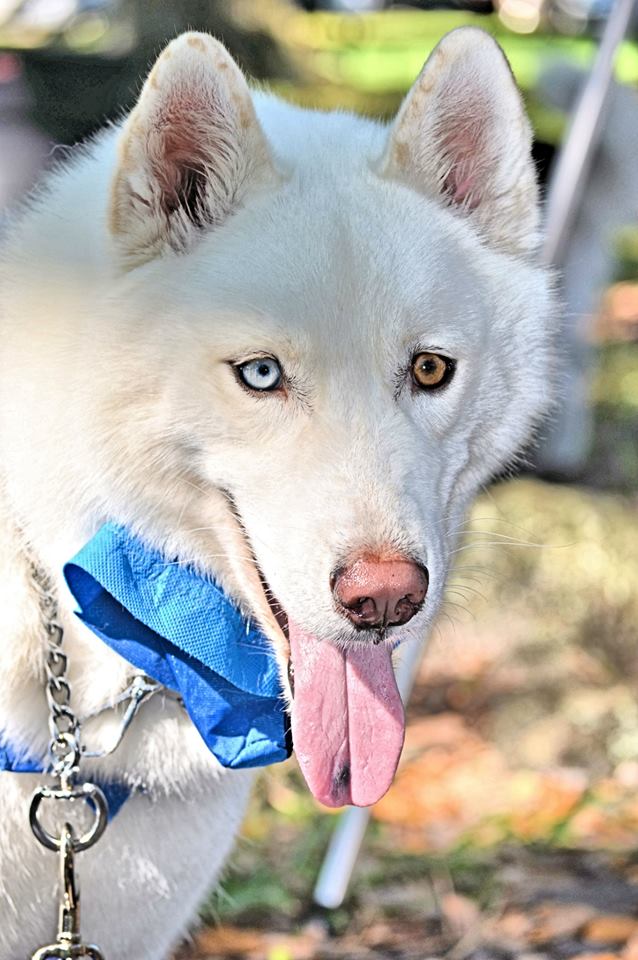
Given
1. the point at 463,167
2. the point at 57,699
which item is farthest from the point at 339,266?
the point at 57,699

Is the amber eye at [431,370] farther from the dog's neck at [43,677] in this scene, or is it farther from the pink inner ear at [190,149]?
the dog's neck at [43,677]

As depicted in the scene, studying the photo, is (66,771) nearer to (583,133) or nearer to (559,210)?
(559,210)

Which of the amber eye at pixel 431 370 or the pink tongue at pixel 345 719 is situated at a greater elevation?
the amber eye at pixel 431 370

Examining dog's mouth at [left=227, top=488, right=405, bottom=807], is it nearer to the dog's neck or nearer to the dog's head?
the dog's head

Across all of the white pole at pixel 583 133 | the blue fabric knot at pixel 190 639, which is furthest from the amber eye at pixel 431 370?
the white pole at pixel 583 133

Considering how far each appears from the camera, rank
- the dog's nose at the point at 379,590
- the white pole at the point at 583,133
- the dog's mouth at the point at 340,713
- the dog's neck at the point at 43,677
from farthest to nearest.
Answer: the white pole at the point at 583,133 → the dog's neck at the point at 43,677 → the dog's mouth at the point at 340,713 → the dog's nose at the point at 379,590

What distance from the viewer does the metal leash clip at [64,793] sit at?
176 centimetres

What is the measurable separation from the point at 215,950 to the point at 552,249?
227 cm

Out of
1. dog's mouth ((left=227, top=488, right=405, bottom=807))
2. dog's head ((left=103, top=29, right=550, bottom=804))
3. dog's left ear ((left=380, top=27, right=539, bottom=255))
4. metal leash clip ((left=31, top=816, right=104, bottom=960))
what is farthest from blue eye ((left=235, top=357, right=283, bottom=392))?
metal leash clip ((left=31, top=816, right=104, bottom=960))

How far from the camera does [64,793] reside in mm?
1759

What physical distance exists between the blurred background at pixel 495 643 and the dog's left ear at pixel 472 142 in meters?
0.43

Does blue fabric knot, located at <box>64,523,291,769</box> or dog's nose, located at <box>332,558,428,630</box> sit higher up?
dog's nose, located at <box>332,558,428,630</box>

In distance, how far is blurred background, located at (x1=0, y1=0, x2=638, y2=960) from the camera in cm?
328

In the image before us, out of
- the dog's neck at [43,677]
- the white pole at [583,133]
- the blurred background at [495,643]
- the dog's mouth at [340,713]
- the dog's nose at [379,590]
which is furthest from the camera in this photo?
the white pole at [583,133]
